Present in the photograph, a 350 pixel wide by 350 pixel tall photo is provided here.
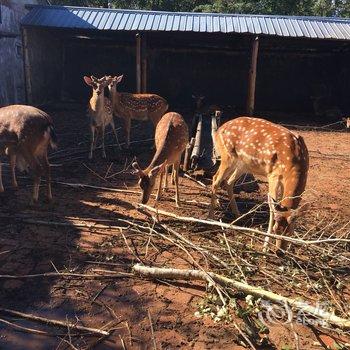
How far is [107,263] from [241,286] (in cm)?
155

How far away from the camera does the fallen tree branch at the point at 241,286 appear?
140 inches

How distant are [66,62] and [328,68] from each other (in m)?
11.2

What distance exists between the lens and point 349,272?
454 centimetres

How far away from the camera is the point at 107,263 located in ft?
15.3

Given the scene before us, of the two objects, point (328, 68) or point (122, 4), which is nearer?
point (328, 68)

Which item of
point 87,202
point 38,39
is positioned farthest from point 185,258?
point 38,39

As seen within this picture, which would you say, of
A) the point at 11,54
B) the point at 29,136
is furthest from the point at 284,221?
the point at 11,54

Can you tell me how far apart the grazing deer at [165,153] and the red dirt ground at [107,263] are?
40 cm

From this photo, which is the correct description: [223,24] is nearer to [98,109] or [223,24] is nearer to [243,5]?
[98,109]

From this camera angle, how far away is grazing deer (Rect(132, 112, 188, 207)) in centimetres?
598

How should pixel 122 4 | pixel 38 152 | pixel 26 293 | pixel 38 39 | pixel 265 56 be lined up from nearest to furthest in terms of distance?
pixel 26 293 → pixel 38 152 → pixel 38 39 → pixel 265 56 → pixel 122 4

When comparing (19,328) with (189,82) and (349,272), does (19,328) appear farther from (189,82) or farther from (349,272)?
(189,82)

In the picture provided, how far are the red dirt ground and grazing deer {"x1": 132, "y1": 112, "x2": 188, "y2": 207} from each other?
40 cm

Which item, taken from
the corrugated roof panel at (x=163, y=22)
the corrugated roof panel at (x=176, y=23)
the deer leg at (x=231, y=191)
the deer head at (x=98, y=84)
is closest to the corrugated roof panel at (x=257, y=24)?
the corrugated roof panel at (x=176, y=23)
